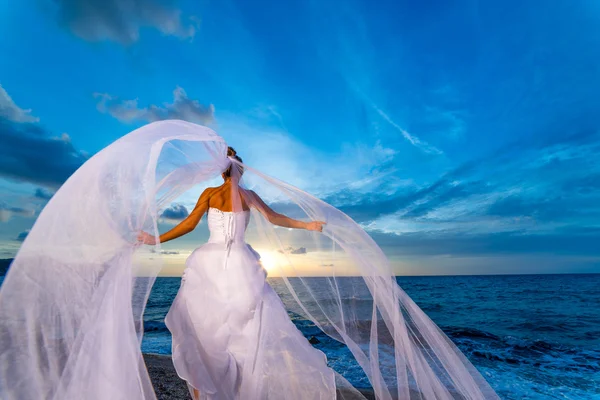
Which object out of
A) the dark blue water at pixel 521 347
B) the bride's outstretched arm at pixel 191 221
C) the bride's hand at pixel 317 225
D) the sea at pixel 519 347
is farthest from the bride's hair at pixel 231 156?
the dark blue water at pixel 521 347

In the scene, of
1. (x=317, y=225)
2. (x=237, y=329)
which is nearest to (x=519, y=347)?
(x=317, y=225)

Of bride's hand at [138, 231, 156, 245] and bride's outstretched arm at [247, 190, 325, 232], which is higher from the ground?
bride's outstretched arm at [247, 190, 325, 232]

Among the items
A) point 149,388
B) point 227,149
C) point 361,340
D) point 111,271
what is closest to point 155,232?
→ point 111,271

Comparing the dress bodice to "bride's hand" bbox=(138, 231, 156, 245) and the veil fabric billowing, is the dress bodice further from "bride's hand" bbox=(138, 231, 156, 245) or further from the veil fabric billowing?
"bride's hand" bbox=(138, 231, 156, 245)

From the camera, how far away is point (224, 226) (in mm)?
4195

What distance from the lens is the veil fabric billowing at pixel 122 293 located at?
8.98ft

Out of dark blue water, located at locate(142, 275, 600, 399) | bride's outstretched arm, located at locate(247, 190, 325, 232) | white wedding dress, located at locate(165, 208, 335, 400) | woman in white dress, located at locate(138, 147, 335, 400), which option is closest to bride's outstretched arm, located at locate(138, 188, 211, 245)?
woman in white dress, located at locate(138, 147, 335, 400)

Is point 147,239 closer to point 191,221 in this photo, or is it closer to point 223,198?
point 191,221

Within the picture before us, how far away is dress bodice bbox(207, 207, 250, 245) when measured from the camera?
4184 mm

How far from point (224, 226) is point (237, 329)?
1.10 m

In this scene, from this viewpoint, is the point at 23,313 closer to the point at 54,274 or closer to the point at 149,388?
the point at 54,274

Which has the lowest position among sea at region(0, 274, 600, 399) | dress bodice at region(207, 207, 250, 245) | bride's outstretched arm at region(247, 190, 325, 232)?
sea at region(0, 274, 600, 399)

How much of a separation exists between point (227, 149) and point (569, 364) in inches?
467

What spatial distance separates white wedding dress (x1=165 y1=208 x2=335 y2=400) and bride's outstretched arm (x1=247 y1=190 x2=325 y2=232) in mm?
380
